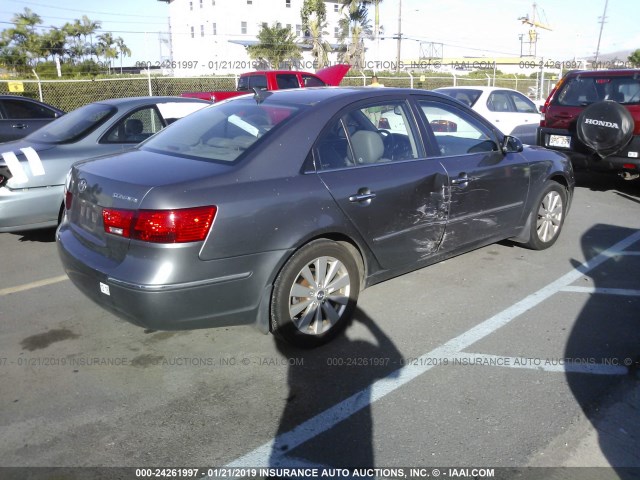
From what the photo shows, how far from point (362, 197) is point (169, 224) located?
1.35 metres

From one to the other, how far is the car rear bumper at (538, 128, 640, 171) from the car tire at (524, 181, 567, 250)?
8.69 ft

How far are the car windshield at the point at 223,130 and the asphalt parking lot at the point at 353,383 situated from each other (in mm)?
1300

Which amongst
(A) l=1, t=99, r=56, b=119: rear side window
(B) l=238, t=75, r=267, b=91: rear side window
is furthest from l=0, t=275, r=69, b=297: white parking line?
(B) l=238, t=75, r=267, b=91: rear side window

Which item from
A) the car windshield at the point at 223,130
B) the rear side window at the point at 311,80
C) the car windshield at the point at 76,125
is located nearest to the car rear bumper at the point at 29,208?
the car windshield at the point at 76,125

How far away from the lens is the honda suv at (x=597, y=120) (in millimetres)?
7762

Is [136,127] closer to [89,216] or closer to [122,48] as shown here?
[89,216]

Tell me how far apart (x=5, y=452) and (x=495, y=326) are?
3.17 metres

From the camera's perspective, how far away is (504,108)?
11.2m

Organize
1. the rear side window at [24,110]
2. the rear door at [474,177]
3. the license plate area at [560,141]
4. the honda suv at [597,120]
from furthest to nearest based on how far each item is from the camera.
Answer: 1. the rear side window at [24,110]
2. the license plate area at [560,141]
3. the honda suv at [597,120]
4. the rear door at [474,177]

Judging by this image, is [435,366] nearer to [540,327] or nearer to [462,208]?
[540,327]

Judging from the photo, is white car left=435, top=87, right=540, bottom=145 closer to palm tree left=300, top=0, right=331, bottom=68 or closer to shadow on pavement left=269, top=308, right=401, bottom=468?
shadow on pavement left=269, top=308, right=401, bottom=468

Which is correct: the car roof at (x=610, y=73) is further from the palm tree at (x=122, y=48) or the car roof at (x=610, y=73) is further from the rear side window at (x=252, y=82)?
the palm tree at (x=122, y=48)

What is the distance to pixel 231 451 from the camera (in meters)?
2.77

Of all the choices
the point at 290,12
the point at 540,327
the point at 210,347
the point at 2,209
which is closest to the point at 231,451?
the point at 210,347
